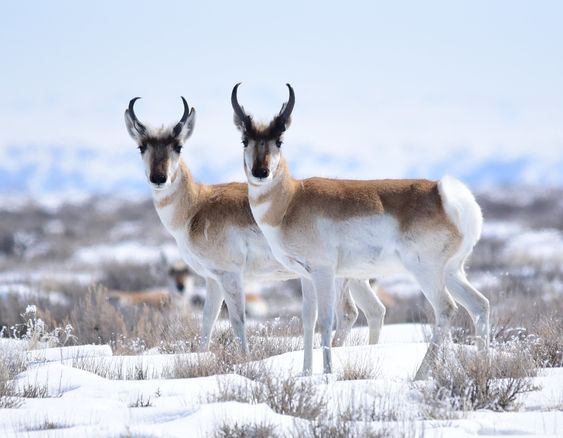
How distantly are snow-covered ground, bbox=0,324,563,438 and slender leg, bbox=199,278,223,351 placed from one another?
1.28 meters

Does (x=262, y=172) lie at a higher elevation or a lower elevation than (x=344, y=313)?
A: higher

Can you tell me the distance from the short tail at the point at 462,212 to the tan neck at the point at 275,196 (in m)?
1.43

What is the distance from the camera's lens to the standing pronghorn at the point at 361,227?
859cm

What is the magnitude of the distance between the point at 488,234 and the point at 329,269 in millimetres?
36025

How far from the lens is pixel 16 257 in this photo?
38.2m

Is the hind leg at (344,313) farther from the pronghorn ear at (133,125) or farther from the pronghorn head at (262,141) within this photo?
the pronghorn ear at (133,125)

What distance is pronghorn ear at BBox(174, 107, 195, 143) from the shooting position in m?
10.5

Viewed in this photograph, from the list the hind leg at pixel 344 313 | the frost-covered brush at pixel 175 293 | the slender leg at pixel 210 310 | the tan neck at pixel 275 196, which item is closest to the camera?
the tan neck at pixel 275 196

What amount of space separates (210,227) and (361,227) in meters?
2.07

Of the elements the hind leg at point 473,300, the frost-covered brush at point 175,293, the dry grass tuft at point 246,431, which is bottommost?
the dry grass tuft at point 246,431

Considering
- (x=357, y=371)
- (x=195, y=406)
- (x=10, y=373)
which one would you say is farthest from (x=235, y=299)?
(x=195, y=406)

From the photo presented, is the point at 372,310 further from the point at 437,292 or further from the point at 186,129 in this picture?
the point at 186,129

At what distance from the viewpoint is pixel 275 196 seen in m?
9.01

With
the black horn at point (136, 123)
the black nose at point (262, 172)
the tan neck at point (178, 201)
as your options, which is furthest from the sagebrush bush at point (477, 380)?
the black horn at point (136, 123)
